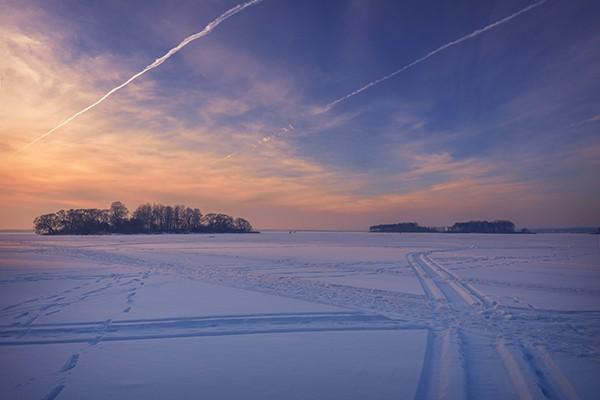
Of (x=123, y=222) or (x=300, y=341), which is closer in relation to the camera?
(x=300, y=341)

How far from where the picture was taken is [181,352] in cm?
481

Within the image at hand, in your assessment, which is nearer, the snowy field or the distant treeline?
the snowy field

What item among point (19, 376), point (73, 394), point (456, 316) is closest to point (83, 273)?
point (19, 376)

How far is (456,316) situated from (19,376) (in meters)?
7.16

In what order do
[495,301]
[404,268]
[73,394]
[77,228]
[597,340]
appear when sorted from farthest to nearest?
1. [77,228]
2. [404,268]
3. [495,301]
4. [597,340]
5. [73,394]

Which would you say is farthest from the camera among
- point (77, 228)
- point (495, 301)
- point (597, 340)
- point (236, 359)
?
point (77, 228)

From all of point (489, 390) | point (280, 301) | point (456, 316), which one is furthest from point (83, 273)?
point (489, 390)

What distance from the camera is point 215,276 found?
40.5 feet

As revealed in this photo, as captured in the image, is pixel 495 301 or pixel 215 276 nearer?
pixel 495 301

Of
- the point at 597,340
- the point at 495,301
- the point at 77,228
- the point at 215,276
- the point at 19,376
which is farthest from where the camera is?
the point at 77,228

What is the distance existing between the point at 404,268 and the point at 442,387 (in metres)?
11.3

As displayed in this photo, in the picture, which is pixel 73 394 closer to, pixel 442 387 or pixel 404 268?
pixel 442 387

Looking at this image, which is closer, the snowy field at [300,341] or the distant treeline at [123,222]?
the snowy field at [300,341]

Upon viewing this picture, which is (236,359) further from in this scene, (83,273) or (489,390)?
(83,273)
